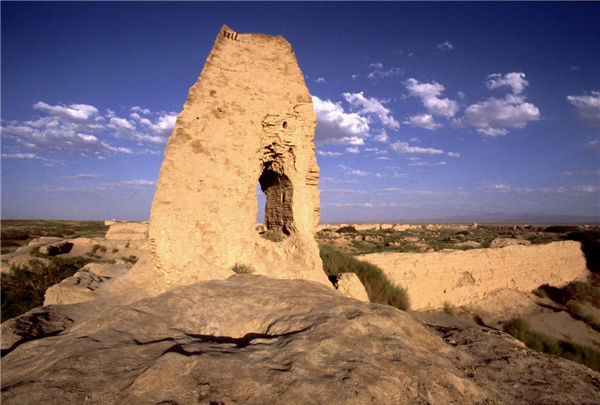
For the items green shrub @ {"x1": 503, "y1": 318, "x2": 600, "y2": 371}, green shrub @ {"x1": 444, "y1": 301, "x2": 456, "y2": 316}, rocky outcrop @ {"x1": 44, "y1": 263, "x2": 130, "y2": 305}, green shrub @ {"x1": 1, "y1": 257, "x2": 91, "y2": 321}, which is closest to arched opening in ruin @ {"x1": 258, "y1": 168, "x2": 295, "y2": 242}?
rocky outcrop @ {"x1": 44, "y1": 263, "x2": 130, "y2": 305}

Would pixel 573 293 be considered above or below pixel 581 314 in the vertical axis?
above

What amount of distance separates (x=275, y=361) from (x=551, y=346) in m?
9.83

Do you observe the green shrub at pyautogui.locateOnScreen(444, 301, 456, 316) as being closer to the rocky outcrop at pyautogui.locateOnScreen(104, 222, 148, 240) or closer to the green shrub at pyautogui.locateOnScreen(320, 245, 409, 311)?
the green shrub at pyautogui.locateOnScreen(320, 245, 409, 311)

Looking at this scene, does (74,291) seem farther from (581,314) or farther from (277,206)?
(581,314)

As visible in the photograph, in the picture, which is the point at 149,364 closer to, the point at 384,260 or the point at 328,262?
the point at 328,262

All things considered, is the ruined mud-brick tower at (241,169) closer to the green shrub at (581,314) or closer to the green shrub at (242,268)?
the green shrub at (242,268)

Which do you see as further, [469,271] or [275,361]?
[469,271]

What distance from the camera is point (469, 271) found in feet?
36.4

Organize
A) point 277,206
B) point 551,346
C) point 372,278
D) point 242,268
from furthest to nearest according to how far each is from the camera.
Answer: point 372,278 < point 551,346 < point 277,206 < point 242,268

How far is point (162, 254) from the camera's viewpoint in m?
4.88

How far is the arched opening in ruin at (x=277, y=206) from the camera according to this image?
6660 millimetres

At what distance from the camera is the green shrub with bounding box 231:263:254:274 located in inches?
206

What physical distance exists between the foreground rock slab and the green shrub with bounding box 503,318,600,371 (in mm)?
7569

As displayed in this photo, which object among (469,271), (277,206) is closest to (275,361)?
(277,206)
